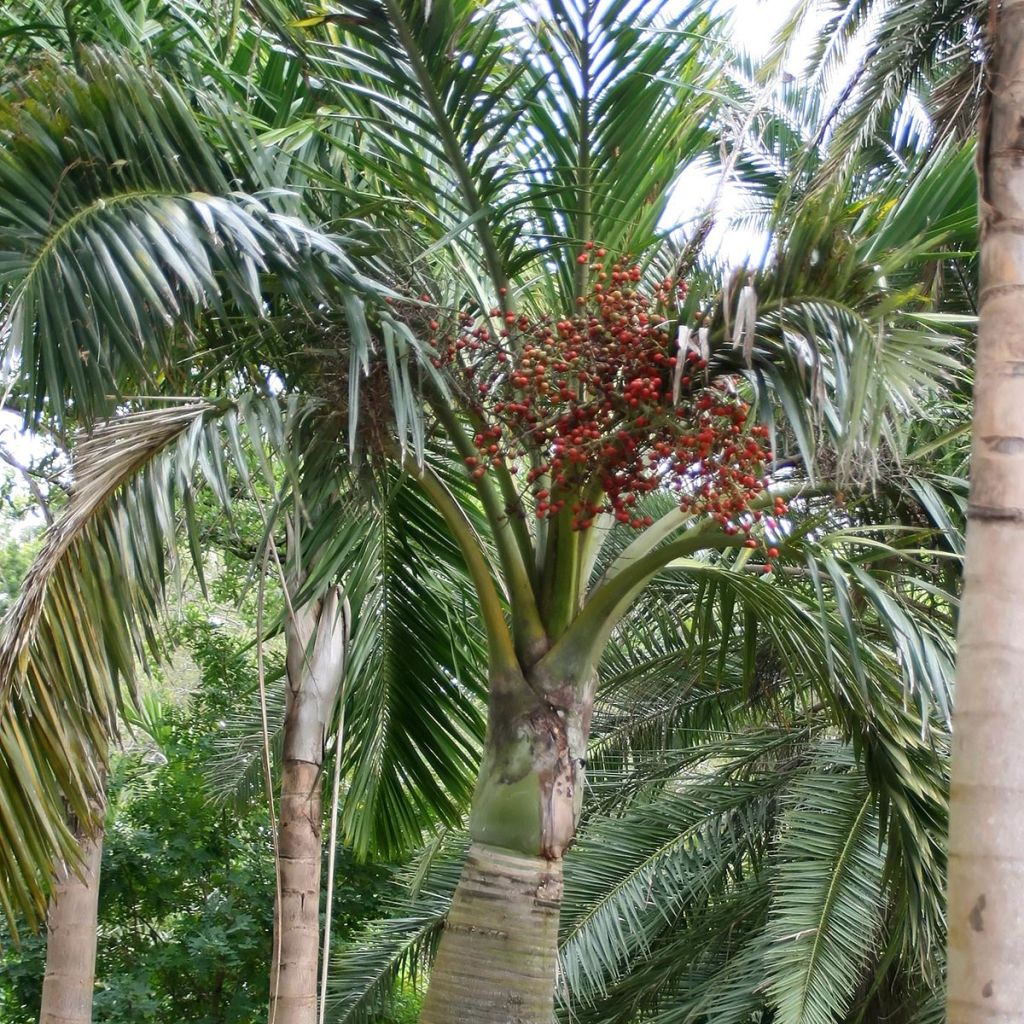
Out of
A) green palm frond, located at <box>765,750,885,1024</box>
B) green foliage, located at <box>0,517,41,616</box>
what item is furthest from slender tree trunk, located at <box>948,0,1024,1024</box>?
green foliage, located at <box>0,517,41,616</box>

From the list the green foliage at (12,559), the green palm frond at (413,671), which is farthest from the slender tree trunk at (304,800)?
the green foliage at (12,559)

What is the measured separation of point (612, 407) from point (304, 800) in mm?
3149

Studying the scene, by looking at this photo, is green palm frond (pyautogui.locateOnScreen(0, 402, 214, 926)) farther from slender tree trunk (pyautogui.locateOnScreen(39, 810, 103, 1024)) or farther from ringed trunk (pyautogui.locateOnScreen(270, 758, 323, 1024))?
slender tree trunk (pyautogui.locateOnScreen(39, 810, 103, 1024))

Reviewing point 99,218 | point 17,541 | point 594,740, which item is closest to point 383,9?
point 99,218

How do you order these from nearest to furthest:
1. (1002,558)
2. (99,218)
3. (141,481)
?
(1002,558) < (99,218) < (141,481)

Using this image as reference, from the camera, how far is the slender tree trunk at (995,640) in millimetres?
1954

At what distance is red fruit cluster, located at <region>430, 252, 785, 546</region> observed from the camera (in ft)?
10.1

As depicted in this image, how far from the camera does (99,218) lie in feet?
9.73

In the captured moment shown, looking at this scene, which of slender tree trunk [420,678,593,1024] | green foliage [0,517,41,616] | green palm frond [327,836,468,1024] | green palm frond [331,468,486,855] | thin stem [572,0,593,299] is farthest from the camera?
green foliage [0,517,41,616]

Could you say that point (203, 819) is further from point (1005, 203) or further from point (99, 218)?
point (1005, 203)

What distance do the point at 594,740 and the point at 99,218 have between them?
5.15 m

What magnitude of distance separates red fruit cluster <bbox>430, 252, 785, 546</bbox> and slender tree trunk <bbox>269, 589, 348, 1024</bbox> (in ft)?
7.97

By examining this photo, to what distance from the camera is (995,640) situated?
2080mm

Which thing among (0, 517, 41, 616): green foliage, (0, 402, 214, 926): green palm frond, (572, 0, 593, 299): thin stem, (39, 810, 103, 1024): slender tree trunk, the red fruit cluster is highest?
(0, 517, 41, 616): green foliage
